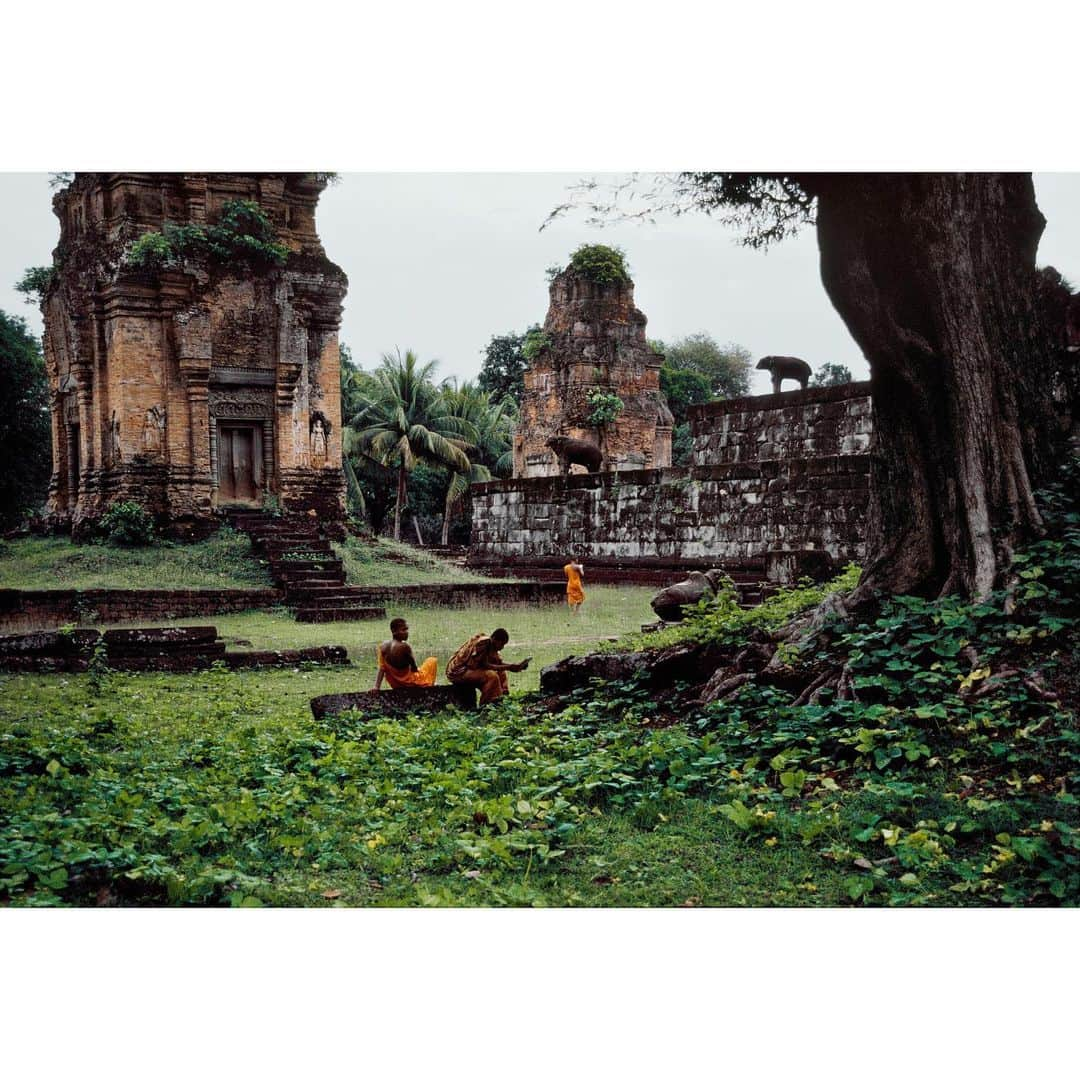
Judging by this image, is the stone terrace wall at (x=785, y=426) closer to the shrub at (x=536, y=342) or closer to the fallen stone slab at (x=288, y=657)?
the shrub at (x=536, y=342)

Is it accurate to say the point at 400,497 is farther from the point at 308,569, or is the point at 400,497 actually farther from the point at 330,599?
the point at 330,599

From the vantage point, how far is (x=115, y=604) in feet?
28.5

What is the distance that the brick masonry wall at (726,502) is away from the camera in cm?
1244

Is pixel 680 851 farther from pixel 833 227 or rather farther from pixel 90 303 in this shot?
pixel 90 303

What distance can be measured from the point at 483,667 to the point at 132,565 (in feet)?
15.2

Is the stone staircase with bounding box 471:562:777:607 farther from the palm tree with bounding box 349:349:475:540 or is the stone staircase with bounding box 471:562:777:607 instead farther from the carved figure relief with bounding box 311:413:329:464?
the carved figure relief with bounding box 311:413:329:464

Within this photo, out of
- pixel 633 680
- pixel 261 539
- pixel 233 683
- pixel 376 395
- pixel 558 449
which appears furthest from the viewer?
pixel 558 449

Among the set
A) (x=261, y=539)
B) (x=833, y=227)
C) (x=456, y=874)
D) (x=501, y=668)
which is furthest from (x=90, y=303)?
(x=456, y=874)

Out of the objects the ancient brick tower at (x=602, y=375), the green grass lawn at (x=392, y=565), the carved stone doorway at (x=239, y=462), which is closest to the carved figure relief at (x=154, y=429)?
the carved stone doorway at (x=239, y=462)

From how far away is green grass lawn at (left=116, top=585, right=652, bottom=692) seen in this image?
7582 millimetres

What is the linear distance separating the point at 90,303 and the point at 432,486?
15.9 feet

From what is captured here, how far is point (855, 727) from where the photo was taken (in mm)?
5258

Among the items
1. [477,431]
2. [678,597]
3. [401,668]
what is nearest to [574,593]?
[678,597]

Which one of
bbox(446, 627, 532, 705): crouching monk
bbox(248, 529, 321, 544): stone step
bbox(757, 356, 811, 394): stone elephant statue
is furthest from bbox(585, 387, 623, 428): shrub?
bbox(446, 627, 532, 705): crouching monk
